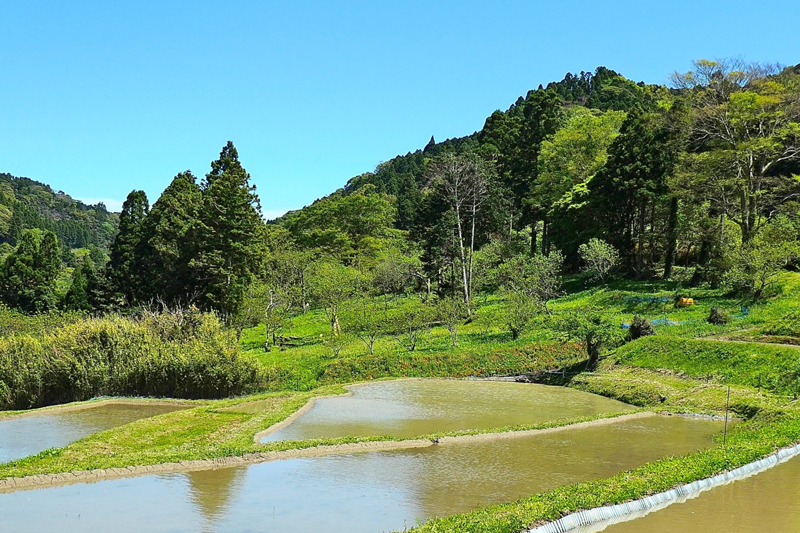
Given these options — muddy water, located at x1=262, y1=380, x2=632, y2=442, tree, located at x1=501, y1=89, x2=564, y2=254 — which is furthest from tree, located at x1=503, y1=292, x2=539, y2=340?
tree, located at x1=501, y1=89, x2=564, y2=254

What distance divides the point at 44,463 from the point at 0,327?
25.9 m

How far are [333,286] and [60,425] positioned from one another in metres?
21.3

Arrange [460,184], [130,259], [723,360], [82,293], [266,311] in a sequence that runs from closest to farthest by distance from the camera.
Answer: [723,360] → [266,311] → [460,184] → [130,259] → [82,293]

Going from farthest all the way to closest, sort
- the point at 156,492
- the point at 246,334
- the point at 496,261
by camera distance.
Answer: the point at 496,261 → the point at 246,334 → the point at 156,492

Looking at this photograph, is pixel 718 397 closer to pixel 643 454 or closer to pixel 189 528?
pixel 643 454

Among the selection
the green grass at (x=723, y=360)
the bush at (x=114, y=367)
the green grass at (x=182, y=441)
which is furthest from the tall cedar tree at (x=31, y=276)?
the green grass at (x=723, y=360)

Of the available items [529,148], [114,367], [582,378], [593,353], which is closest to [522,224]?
[529,148]

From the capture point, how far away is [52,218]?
517ft

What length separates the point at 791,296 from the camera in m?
28.5

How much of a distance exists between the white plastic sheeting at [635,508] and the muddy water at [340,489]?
1740 mm

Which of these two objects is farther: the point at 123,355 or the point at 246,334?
the point at 246,334

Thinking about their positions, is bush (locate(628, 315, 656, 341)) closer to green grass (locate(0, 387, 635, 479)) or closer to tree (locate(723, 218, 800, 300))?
tree (locate(723, 218, 800, 300))

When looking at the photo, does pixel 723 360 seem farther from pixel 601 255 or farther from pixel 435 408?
pixel 601 255

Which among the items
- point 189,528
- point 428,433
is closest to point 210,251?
point 428,433
